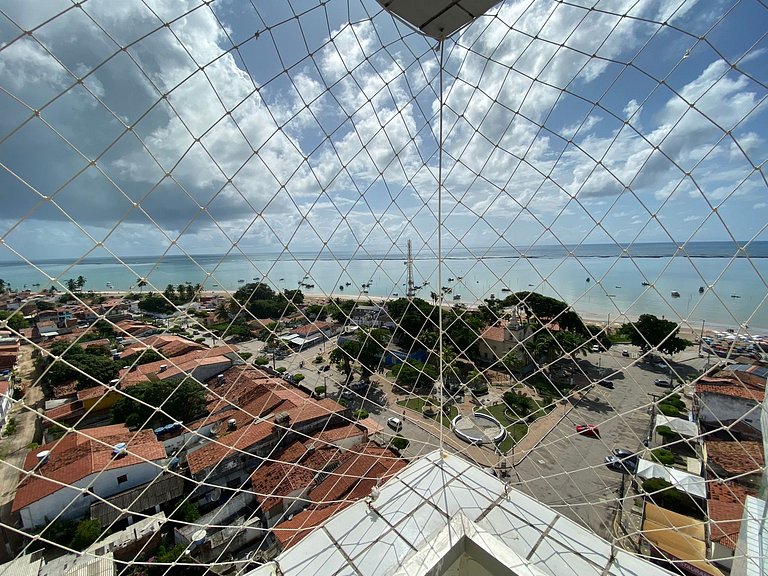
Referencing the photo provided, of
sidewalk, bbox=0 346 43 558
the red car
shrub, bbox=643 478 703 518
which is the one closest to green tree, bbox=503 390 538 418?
the red car

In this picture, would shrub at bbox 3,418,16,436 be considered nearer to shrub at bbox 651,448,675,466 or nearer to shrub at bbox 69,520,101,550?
shrub at bbox 69,520,101,550

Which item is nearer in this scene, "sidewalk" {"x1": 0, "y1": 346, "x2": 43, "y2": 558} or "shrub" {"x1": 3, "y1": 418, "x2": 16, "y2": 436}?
"sidewalk" {"x1": 0, "y1": 346, "x2": 43, "y2": 558}

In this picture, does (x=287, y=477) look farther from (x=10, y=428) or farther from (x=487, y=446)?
(x=10, y=428)

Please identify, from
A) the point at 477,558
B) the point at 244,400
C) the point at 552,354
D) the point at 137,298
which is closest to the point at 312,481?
the point at 244,400

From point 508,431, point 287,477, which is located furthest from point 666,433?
point 287,477

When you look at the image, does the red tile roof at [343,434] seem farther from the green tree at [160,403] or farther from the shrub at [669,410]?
the shrub at [669,410]

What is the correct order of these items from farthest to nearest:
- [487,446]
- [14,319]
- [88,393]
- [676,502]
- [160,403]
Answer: [88,393] < [160,403] < [487,446] < [676,502] < [14,319]

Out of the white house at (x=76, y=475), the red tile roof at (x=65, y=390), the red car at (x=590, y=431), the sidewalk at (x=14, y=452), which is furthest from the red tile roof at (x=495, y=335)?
the red tile roof at (x=65, y=390)

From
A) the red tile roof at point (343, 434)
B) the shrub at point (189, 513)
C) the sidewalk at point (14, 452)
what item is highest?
the red tile roof at point (343, 434)
